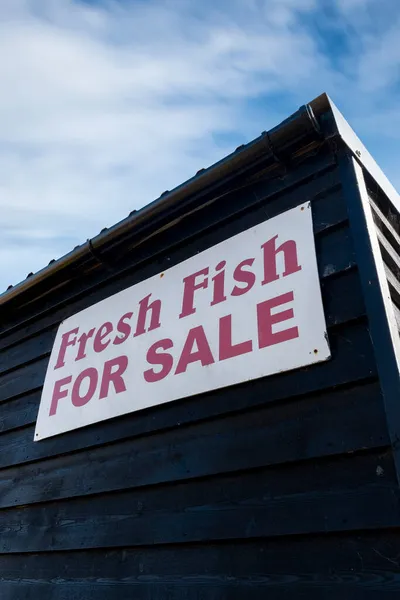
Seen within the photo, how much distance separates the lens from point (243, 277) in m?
2.39

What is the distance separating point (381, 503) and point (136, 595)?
112cm

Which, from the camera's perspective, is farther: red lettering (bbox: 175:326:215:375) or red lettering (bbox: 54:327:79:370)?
red lettering (bbox: 54:327:79:370)

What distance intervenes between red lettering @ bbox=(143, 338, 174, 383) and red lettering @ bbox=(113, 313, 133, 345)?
252 mm

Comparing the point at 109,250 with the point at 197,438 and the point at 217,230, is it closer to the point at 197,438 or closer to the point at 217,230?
the point at 217,230

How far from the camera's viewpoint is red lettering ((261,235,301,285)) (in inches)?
87.8

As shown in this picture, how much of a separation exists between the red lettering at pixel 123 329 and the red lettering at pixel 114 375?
114 mm

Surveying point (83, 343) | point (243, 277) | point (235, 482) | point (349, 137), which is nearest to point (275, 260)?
point (243, 277)

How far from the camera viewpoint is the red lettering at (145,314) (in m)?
2.67

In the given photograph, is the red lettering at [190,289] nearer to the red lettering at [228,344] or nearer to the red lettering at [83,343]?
the red lettering at [228,344]

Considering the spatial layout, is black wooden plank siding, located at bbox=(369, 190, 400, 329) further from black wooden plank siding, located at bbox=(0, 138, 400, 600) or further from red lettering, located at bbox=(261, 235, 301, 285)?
red lettering, located at bbox=(261, 235, 301, 285)

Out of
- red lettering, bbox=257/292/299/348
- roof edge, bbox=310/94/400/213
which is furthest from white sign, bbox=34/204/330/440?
roof edge, bbox=310/94/400/213

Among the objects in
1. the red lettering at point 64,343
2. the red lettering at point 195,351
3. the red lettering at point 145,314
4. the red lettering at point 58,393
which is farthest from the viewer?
the red lettering at point 64,343

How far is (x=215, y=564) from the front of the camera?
1.88 metres

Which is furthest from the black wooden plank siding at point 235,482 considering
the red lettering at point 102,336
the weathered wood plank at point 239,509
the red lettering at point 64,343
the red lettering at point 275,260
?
the red lettering at point 64,343
